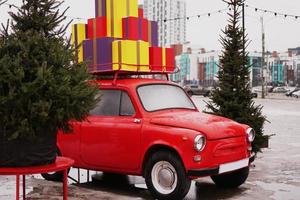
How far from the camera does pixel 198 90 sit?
68500 mm

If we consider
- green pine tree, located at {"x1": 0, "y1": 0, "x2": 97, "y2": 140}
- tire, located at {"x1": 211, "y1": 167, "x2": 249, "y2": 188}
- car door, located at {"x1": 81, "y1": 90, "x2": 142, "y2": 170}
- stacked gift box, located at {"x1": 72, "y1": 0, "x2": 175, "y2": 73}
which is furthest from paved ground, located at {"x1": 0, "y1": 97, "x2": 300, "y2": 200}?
green pine tree, located at {"x1": 0, "y1": 0, "x2": 97, "y2": 140}

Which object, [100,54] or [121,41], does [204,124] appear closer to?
[121,41]

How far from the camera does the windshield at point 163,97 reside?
8.11 m

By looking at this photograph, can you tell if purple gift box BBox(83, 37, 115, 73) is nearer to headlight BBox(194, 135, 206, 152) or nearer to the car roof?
the car roof

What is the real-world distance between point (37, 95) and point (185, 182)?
9.89ft

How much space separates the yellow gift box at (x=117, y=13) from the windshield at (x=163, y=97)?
1155mm

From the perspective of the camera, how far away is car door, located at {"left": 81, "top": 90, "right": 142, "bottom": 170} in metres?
7.77

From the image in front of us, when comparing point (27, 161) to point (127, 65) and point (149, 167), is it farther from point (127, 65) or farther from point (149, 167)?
point (127, 65)

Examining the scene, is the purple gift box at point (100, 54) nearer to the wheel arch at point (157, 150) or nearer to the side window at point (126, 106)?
the side window at point (126, 106)

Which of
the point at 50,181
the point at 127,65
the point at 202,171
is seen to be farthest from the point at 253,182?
the point at 50,181

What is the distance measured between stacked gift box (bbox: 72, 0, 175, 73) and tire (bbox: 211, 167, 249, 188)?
2.08m

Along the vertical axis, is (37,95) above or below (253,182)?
above

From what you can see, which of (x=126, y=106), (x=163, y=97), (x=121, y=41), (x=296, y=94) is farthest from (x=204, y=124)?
(x=296, y=94)

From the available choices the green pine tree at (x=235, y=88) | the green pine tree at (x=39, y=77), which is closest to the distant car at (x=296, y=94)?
the green pine tree at (x=235, y=88)
